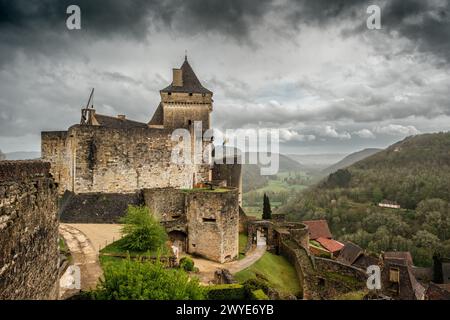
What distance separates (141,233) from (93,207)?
5849 mm

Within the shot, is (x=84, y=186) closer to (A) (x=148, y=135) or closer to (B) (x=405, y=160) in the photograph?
(A) (x=148, y=135)

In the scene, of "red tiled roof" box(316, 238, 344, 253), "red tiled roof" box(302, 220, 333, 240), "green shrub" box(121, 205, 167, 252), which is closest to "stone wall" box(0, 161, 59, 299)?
"green shrub" box(121, 205, 167, 252)

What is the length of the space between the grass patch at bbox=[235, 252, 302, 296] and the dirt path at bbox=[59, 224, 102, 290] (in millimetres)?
7922

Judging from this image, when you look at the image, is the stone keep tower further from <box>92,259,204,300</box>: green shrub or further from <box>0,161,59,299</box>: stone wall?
<box>92,259,204,300</box>: green shrub

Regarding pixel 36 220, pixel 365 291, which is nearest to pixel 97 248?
pixel 36 220

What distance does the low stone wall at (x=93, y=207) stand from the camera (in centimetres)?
2180

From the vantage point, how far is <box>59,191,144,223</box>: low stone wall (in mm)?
21797

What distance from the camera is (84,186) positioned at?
22.5 meters

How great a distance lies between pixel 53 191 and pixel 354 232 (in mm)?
77065

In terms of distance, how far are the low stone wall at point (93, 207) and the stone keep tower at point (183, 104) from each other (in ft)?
31.1

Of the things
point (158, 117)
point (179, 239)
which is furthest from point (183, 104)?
point (179, 239)

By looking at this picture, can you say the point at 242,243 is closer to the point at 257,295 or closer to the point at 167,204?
the point at 167,204

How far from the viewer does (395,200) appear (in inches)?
3666

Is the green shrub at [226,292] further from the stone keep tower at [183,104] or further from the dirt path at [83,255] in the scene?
the stone keep tower at [183,104]
